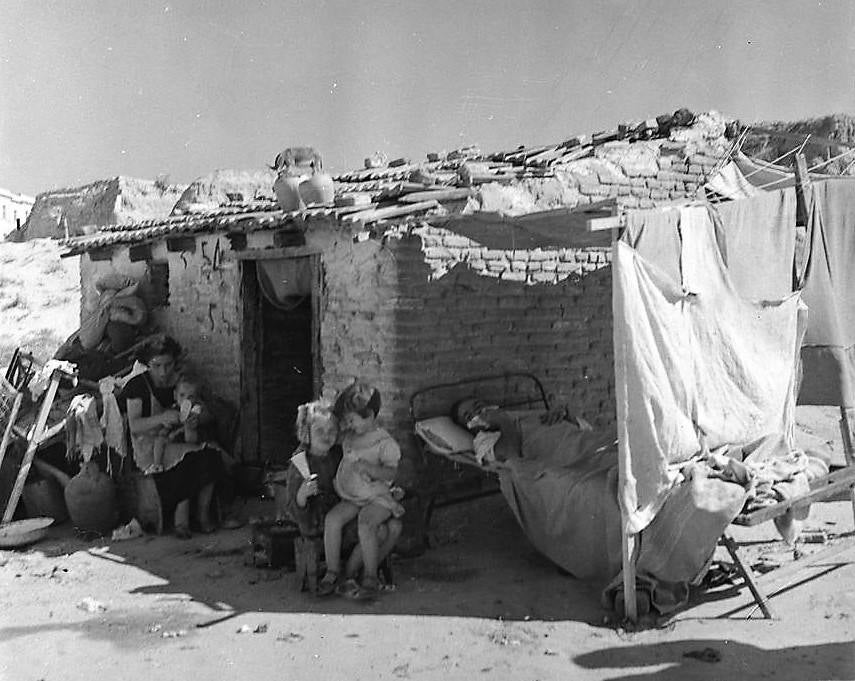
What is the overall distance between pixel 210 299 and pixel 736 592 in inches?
227

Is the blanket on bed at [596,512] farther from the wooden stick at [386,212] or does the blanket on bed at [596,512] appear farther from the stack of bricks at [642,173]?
the stack of bricks at [642,173]

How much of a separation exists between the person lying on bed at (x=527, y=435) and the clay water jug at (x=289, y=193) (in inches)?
98.6

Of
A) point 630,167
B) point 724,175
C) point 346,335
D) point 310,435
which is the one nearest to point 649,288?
point 310,435

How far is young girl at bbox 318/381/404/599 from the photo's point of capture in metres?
5.84

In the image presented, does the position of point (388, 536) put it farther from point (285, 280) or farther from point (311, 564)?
point (285, 280)

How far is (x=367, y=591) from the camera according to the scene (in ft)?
19.3

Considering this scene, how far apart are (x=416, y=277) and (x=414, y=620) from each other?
271 cm

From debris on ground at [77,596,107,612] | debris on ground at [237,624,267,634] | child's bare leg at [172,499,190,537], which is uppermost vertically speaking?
child's bare leg at [172,499,190,537]

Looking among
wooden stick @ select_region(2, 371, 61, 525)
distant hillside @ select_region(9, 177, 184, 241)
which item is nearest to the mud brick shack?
wooden stick @ select_region(2, 371, 61, 525)

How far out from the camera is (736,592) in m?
5.74

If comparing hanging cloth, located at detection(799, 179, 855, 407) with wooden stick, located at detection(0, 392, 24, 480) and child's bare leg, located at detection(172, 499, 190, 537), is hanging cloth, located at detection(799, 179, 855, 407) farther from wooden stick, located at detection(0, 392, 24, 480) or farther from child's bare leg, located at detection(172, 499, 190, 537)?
wooden stick, located at detection(0, 392, 24, 480)

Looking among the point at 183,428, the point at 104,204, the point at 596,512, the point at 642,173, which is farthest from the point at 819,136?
the point at 104,204

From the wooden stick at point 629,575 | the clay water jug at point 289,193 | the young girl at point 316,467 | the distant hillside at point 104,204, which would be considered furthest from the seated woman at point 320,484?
the distant hillside at point 104,204

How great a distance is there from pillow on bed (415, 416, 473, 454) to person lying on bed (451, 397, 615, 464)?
0.26 ft
